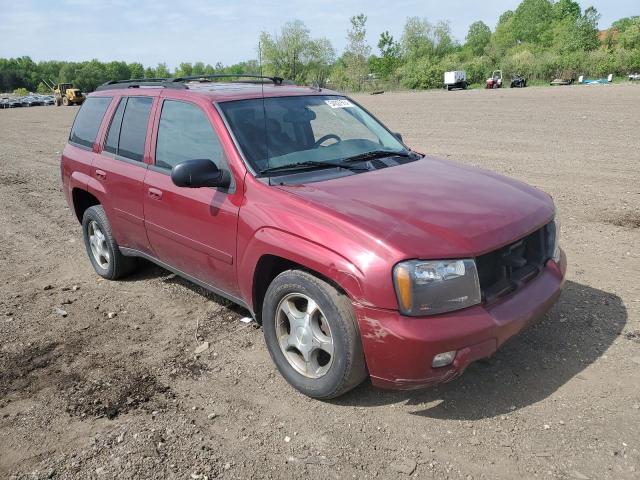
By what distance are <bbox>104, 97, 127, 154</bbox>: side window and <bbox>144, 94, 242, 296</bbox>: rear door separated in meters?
0.69

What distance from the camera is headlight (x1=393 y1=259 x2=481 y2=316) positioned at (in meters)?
2.76

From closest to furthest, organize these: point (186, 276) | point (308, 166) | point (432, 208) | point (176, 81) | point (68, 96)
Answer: point (432, 208) < point (308, 166) < point (186, 276) < point (176, 81) < point (68, 96)

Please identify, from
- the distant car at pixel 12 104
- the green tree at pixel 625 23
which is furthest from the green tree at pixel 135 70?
the green tree at pixel 625 23

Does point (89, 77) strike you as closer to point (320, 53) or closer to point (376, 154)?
point (320, 53)

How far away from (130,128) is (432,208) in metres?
2.82

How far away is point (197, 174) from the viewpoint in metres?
3.48

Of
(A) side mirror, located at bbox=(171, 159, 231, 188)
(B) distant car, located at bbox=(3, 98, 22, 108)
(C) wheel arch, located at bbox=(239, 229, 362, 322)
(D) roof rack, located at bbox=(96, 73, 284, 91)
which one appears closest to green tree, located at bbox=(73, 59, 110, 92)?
(B) distant car, located at bbox=(3, 98, 22, 108)

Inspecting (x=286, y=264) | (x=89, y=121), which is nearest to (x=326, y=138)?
(x=286, y=264)

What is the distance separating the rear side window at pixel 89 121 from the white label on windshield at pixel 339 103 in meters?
2.12

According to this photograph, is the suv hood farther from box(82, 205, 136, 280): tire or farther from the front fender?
box(82, 205, 136, 280): tire

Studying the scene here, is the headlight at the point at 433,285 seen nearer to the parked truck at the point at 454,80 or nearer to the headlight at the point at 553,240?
the headlight at the point at 553,240

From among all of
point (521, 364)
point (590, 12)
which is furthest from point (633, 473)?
point (590, 12)

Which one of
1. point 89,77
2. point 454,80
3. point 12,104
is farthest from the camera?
point 89,77

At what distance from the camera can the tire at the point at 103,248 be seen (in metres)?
5.20
